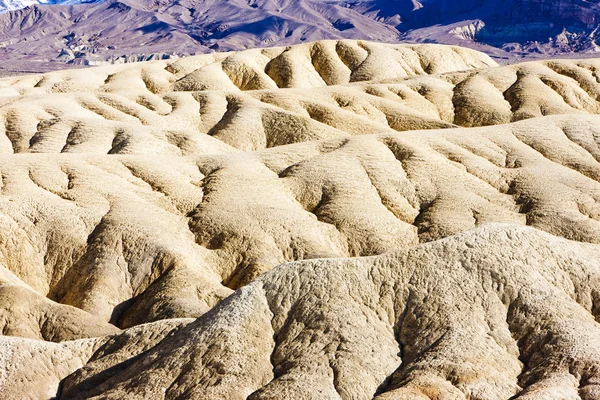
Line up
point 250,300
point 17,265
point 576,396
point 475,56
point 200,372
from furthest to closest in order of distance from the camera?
1. point 475,56
2. point 17,265
3. point 250,300
4. point 200,372
5. point 576,396

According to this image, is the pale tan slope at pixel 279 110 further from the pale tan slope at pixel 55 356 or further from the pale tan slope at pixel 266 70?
the pale tan slope at pixel 55 356

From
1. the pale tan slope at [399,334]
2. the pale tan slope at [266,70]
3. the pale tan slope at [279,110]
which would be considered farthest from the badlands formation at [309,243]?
the pale tan slope at [266,70]

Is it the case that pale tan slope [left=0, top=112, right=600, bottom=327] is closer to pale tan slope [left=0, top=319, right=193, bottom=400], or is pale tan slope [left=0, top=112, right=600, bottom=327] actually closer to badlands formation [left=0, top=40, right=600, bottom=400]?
badlands formation [left=0, top=40, right=600, bottom=400]

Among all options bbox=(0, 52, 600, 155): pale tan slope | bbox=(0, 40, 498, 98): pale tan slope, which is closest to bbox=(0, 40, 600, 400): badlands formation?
bbox=(0, 52, 600, 155): pale tan slope

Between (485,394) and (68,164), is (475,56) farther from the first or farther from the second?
(485,394)

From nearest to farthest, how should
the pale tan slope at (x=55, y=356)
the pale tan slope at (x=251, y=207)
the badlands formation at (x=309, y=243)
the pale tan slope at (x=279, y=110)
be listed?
the badlands formation at (x=309, y=243) < the pale tan slope at (x=55, y=356) < the pale tan slope at (x=251, y=207) < the pale tan slope at (x=279, y=110)

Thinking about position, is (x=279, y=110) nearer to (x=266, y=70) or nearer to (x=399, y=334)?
(x=266, y=70)

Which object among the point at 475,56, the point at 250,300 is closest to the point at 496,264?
the point at 250,300
